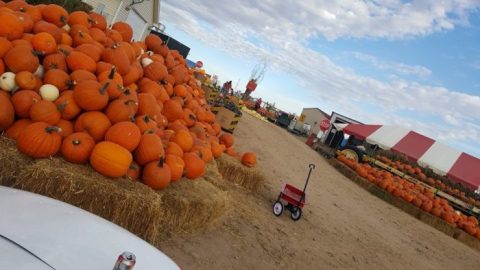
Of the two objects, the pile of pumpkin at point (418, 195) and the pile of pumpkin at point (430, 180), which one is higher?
the pile of pumpkin at point (430, 180)

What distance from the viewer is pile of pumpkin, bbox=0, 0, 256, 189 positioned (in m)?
3.36

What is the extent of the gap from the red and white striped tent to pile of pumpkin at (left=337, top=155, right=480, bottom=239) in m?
2.79

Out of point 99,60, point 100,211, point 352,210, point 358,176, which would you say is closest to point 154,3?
point 358,176

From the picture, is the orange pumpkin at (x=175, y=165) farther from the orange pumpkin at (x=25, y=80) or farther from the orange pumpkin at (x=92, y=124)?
the orange pumpkin at (x=25, y=80)

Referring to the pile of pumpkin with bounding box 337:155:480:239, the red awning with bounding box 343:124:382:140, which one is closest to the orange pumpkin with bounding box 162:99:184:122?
the pile of pumpkin with bounding box 337:155:480:239

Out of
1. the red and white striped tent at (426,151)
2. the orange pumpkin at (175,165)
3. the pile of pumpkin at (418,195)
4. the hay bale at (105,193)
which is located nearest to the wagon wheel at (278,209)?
the hay bale at (105,193)

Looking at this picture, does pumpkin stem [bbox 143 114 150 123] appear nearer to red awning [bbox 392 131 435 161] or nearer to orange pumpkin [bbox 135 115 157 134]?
orange pumpkin [bbox 135 115 157 134]

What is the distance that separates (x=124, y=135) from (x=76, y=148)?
1.53 feet

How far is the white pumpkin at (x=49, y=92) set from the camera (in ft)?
11.8

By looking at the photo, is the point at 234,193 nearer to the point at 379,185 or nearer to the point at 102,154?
the point at 102,154

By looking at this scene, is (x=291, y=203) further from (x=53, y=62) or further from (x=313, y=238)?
(x=53, y=62)

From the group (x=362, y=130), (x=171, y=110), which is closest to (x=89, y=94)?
(x=171, y=110)

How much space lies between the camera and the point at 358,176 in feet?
52.6

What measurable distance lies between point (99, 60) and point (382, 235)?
7.14 m
